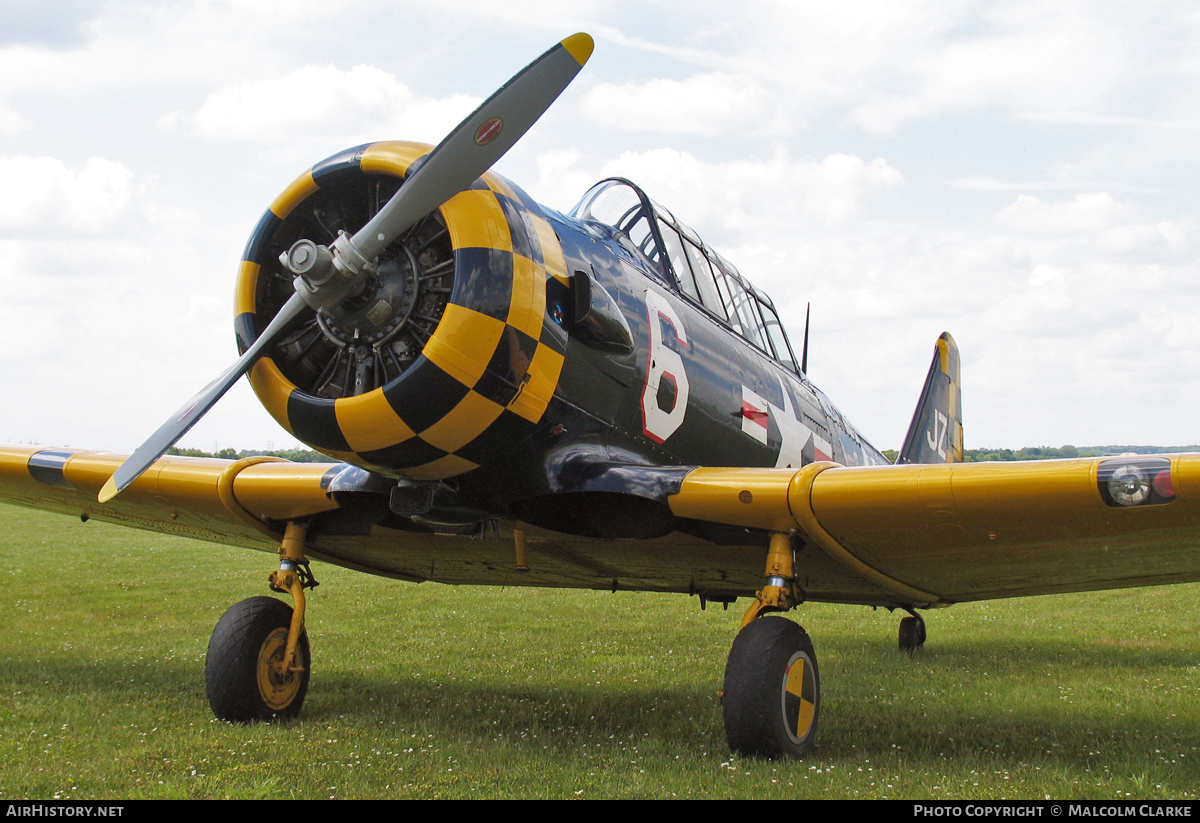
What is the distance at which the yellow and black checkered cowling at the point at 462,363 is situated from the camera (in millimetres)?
4336

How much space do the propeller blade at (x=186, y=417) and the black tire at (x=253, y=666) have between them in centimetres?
122

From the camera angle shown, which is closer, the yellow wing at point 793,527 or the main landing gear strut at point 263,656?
the yellow wing at point 793,527

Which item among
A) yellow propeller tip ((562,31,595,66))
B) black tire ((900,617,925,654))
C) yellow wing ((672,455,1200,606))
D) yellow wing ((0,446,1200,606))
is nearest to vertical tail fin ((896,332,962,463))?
black tire ((900,617,925,654))

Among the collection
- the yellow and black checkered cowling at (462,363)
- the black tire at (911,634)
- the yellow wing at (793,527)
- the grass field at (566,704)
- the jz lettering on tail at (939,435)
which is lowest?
the grass field at (566,704)

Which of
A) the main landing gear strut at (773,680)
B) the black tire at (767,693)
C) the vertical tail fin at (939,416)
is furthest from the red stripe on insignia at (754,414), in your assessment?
the vertical tail fin at (939,416)

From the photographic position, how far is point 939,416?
41.3 feet

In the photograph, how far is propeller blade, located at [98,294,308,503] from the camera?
15.0 feet

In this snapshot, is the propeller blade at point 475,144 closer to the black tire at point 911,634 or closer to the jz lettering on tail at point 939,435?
the black tire at point 911,634

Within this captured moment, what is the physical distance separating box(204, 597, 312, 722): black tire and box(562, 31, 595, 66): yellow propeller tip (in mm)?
3560

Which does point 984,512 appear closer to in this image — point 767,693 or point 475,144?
point 767,693

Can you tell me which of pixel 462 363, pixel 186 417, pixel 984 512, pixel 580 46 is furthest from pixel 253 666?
pixel 984 512

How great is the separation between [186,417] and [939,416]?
1005 cm

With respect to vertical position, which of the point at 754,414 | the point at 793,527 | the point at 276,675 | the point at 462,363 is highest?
the point at 754,414

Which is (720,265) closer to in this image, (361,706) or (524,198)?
(524,198)
